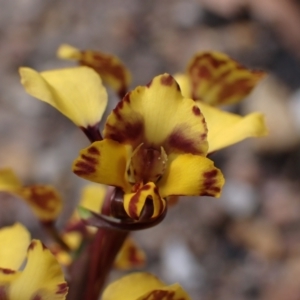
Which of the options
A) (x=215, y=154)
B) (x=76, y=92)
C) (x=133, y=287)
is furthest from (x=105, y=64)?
(x=215, y=154)

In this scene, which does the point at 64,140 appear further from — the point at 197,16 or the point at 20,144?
the point at 197,16

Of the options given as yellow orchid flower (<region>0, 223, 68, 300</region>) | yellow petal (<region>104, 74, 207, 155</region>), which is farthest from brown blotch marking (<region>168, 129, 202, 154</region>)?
yellow orchid flower (<region>0, 223, 68, 300</region>)

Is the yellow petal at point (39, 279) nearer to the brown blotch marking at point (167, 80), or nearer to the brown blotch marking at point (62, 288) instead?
the brown blotch marking at point (62, 288)

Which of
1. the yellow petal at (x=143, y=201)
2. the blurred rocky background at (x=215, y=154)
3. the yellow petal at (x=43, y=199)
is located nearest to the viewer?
the yellow petal at (x=143, y=201)

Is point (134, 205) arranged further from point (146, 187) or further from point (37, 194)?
point (37, 194)

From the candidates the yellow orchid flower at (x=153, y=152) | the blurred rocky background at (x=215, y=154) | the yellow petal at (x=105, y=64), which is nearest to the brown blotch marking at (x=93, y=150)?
the yellow orchid flower at (x=153, y=152)

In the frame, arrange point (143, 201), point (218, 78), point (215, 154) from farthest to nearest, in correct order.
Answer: point (215, 154)
point (218, 78)
point (143, 201)

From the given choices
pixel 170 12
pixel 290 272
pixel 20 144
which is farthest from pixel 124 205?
pixel 170 12
